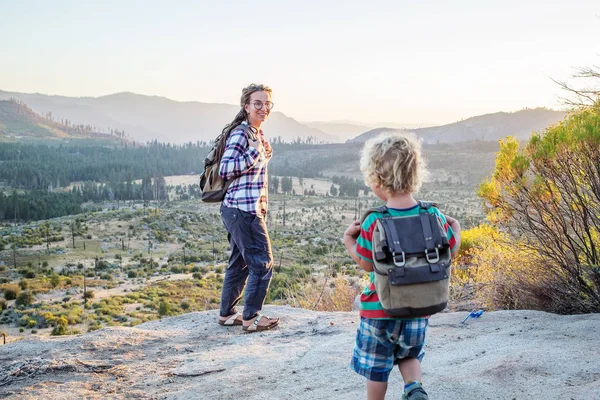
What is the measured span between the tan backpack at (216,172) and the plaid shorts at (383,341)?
2.66 meters

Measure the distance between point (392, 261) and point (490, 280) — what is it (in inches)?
175

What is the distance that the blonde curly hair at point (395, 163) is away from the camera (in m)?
2.54

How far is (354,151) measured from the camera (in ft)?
509

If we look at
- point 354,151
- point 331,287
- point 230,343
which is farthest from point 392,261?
point 354,151

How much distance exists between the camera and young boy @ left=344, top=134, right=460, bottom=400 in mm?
2551

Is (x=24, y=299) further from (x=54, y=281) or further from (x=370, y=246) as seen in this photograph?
(x=370, y=246)

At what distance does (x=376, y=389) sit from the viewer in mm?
2646

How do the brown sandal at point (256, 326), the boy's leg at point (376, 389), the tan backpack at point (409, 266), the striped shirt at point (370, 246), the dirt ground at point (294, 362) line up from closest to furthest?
the tan backpack at point (409, 266), the striped shirt at point (370, 246), the boy's leg at point (376, 389), the dirt ground at point (294, 362), the brown sandal at point (256, 326)

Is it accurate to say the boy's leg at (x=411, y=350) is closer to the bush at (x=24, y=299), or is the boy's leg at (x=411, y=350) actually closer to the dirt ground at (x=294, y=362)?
the dirt ground at (x=294, y=362)

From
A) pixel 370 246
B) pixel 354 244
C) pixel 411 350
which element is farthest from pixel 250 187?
pixel 411 350

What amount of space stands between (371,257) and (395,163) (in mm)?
500

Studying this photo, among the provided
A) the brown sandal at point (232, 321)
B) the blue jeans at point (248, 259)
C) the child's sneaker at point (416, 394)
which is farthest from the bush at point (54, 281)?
the child's sneaker at point (416, 394)

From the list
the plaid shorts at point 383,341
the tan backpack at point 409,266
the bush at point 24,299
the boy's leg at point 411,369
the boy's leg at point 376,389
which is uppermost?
the tan backpack at point 409,266

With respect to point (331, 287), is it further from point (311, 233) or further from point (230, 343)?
point (311, 233)
